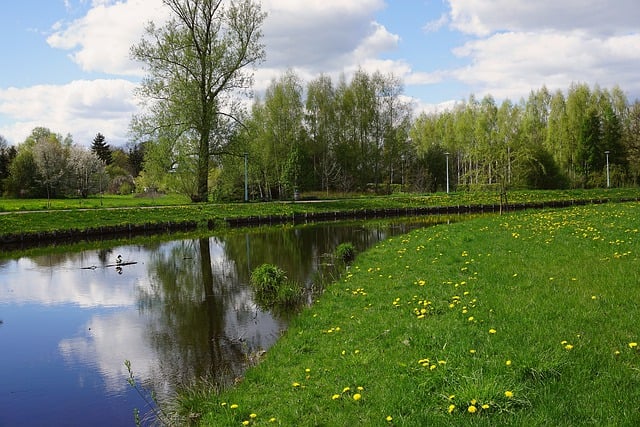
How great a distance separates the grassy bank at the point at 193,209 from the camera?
32.9 metres

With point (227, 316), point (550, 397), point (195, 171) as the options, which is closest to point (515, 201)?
point (195, 171)

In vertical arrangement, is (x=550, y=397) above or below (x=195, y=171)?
below

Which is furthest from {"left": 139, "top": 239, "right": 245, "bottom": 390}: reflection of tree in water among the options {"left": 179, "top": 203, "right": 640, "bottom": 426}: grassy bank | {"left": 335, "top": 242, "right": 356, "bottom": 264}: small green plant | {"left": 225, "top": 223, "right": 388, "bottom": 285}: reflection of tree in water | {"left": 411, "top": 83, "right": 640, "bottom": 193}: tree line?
{"left": 411, "top": 83, "right": 640, "bottom": 193}: tree line

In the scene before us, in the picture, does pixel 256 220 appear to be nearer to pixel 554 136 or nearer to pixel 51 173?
pixel 51 173

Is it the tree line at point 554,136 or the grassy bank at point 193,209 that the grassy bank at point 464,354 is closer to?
the grassy bank at point 193,209

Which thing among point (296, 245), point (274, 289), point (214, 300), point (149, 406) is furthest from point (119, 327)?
point (296, 245)

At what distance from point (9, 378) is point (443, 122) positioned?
85723 mm

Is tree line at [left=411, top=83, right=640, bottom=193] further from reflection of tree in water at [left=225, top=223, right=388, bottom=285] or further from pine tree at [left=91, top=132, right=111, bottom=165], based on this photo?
pine tree at [left=91, top=132, right=111, bottom=165]

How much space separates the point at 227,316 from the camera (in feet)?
42.0

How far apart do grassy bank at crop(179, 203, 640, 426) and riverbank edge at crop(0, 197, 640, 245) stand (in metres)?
25.0

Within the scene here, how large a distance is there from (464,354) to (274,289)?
28.7 ft

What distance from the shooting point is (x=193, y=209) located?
40.7m

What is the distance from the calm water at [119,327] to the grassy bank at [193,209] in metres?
10.5

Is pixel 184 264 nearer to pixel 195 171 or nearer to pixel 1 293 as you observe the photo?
pixel 1 293
